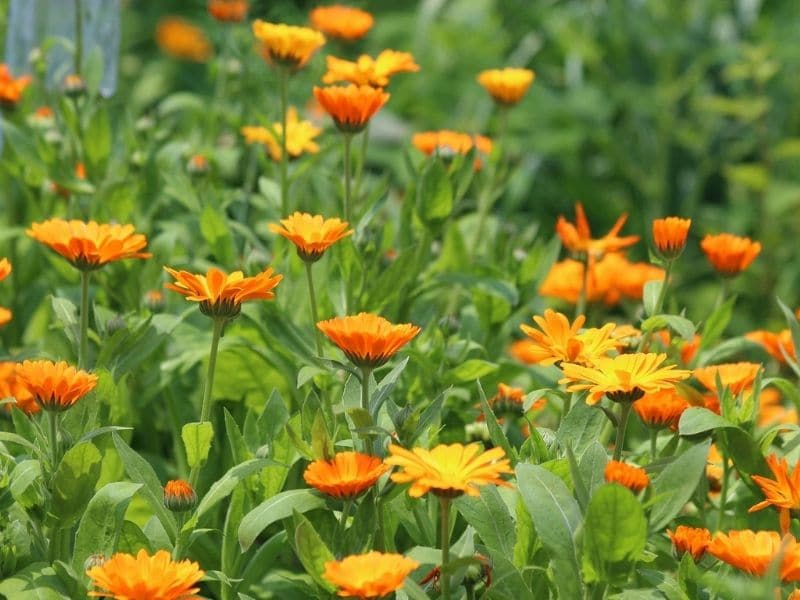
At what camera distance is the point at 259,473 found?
4.01 feet

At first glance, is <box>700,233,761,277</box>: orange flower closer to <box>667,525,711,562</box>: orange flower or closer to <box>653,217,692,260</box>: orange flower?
<box>653,217,692,260</box>: orange flower

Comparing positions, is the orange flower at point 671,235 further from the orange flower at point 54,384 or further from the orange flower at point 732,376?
the orange flower at point 54,384

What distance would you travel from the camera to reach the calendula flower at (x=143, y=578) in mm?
934

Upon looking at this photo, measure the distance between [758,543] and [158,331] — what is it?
64 cm

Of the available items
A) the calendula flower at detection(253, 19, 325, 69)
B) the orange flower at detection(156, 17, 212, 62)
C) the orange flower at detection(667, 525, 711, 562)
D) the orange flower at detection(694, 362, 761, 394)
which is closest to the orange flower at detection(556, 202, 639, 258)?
the orange flower at detection(694, 362, 761, 394)

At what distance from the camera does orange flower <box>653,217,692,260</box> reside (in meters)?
1.26

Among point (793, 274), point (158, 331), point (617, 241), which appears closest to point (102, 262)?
point (158, 331)

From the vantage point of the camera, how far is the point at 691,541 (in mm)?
1103

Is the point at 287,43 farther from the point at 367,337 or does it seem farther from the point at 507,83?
the point at 367,337

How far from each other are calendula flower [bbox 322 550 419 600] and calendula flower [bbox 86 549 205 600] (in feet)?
0.36

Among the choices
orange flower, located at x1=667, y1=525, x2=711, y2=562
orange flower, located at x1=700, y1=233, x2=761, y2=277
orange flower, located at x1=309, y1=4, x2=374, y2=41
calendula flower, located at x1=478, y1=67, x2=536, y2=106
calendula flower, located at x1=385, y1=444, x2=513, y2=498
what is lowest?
orange flower, located at x1=667, y1=525, x2=711, y2=562

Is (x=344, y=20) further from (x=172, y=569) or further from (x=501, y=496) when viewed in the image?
(x=172, y=569)

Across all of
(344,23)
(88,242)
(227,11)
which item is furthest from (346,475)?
(227,11)

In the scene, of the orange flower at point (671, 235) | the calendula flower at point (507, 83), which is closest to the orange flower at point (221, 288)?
the orange flower at point (671, 235)
